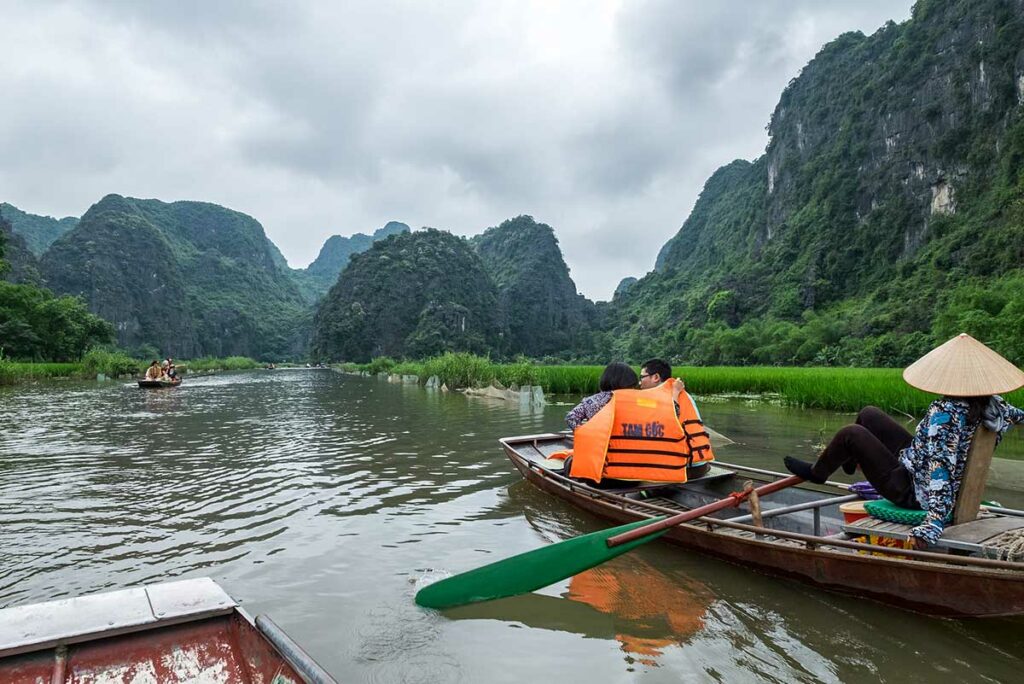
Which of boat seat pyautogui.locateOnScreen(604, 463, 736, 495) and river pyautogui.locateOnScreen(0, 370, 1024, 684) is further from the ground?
boat seat pyautogui.locateOnScreen(604, 463, 736, 495)

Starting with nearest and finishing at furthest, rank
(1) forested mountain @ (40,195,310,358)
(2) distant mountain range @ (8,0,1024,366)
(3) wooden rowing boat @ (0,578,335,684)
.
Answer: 1. (3) wooden rowing boat @ (0,578,335,684)
2. (2) distant mountain range @ (8,0,1024,366)
3. (1) forested mountain @ (40,195,310,358)

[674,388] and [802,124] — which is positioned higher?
[802,124]

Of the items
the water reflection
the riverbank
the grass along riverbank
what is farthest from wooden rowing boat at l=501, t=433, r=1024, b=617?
the riverbank

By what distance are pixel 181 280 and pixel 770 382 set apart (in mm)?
99518

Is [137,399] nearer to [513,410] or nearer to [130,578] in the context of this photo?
[513,410]

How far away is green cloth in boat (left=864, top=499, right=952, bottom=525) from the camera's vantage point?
3531 millimetres

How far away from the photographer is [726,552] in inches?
164

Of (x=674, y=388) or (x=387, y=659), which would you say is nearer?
(x=387, y=659)

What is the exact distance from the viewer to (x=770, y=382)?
19203mm

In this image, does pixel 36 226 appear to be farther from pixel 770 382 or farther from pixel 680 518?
pixel 680 518

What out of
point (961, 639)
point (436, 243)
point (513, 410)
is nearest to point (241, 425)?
point (513, 410)

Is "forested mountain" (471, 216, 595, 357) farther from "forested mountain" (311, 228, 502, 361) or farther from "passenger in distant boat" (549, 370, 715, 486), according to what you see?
"passenger in distant boat" (549, 370, 715, 486)

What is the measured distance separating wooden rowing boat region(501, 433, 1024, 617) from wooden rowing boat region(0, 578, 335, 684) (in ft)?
9.70

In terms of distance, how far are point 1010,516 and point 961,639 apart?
98 centimetres
